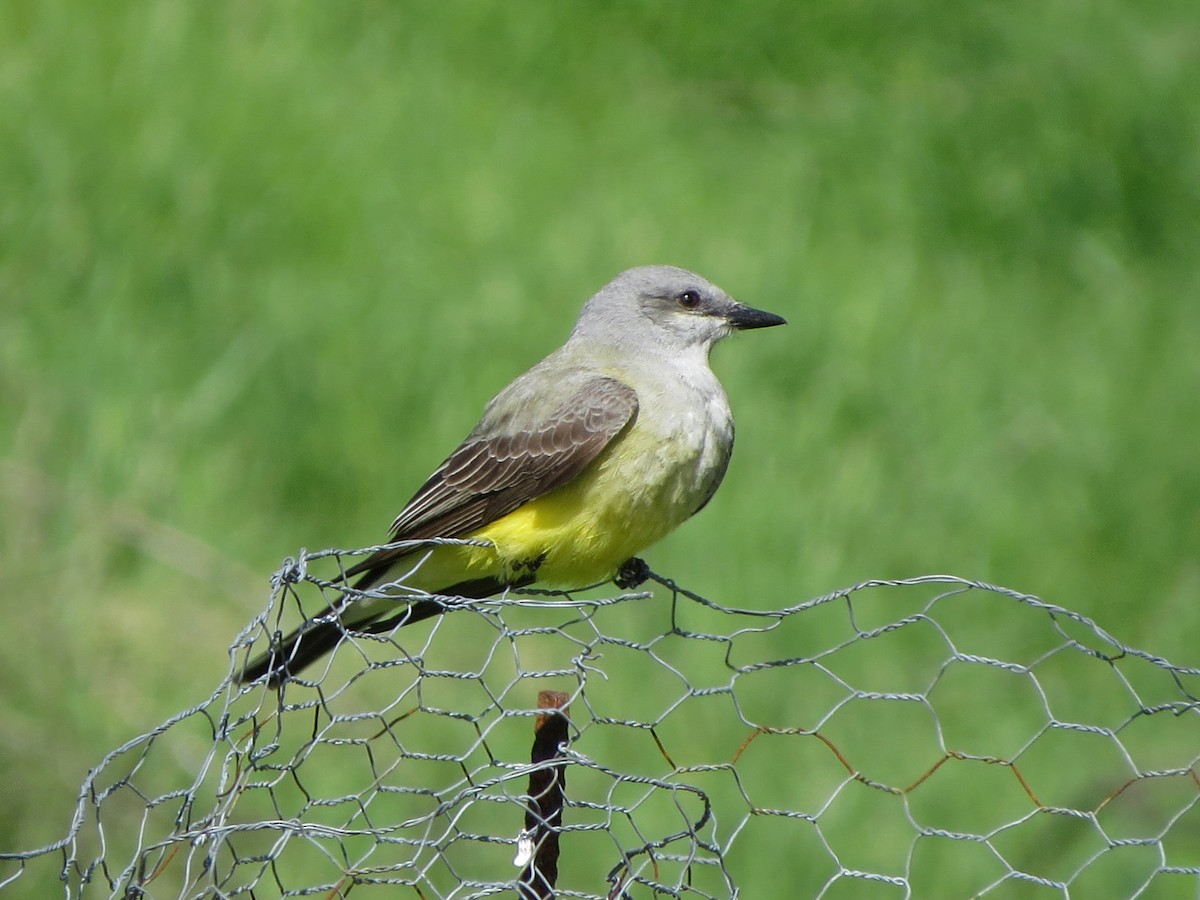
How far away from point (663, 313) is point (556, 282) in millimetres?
2634

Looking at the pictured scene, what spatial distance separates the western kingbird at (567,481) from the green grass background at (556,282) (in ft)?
4.25

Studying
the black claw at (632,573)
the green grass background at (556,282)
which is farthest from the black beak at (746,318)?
the green grass background at (556,282)

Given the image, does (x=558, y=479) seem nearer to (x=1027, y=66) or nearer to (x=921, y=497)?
(x=921, y=497)

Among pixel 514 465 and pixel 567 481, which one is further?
pixel 514 465

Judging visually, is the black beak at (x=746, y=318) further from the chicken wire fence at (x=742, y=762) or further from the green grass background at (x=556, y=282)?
the green grass background at (x=556, y=282)

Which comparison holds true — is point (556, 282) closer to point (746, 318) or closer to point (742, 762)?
point (742, 762)

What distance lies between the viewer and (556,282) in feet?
22.3

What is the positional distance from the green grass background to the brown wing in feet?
4.29

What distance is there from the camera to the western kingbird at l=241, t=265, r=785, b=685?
139 inches

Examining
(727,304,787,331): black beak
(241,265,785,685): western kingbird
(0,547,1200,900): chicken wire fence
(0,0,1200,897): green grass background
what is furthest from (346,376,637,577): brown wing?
(0,0,1200,897): green grass background

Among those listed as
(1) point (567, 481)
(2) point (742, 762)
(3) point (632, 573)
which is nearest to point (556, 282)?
(2) point (742, 762)

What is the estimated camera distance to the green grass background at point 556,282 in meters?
5.27

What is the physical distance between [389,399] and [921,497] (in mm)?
2244

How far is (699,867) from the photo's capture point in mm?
4785
